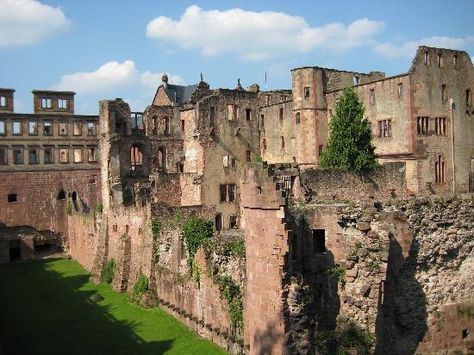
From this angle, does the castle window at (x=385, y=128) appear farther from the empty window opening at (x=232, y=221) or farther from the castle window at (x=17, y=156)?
the castle window at (x=17, y=156)

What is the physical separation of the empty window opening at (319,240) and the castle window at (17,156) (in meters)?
36.0

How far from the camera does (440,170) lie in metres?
37.8

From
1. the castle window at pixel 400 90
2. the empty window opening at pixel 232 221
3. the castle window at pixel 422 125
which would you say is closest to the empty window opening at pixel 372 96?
the castle window at pixel 400 90

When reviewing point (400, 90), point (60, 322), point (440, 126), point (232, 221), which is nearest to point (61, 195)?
point (232, 221)

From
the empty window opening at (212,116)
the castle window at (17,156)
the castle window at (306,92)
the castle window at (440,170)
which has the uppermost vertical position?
the castle window at (306,92)

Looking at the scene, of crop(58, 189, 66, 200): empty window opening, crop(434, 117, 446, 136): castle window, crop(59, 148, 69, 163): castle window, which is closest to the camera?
crop(434, 117, 446, 136): castle window

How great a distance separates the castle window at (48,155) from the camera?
49.0 metres

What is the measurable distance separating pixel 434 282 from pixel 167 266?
13.1 meters

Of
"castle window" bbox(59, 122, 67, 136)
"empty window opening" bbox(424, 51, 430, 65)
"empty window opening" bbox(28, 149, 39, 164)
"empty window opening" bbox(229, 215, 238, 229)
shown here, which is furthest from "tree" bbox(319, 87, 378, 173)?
"empty window opening" bbox(28, 149, 39, 164)

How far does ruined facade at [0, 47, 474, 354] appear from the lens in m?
17.2

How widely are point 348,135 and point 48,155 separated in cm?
2645

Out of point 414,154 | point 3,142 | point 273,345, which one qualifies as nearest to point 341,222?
point 273,345

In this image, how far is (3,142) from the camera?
155 ft

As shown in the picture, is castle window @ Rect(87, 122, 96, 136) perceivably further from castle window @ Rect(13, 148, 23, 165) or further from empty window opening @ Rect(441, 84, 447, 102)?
empty window opening @ Rect(441, 84, 447, 102)
